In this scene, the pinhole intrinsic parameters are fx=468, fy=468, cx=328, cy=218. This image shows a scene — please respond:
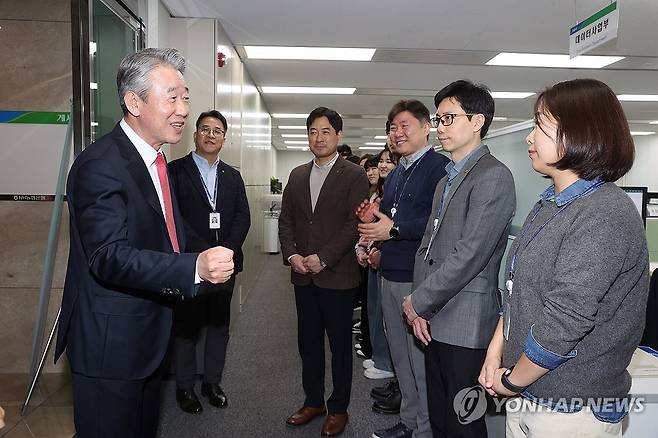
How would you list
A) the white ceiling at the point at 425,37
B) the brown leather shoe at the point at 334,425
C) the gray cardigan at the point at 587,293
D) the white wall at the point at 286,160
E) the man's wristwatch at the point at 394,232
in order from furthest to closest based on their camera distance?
the white wall at the point at 286,160
the white ceiling at the point at 425,37
the brown leather shoe at the point at 334,425
the man's wristwatch at the point at 394,232
the gray cardigan at the point at 587,293

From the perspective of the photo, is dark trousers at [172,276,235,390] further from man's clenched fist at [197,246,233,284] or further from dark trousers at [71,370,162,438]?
man's clenched fist at [197,246,233,284]

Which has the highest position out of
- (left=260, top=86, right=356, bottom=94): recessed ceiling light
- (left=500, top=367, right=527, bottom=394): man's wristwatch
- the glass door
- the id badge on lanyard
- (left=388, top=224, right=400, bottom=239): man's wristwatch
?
(left=260, top=86, right=356, bottom=94): recessed ceiling light

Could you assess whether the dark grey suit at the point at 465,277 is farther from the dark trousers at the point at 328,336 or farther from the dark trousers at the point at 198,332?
the dark trousers at the point at 198,332

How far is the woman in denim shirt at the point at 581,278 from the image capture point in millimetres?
1119

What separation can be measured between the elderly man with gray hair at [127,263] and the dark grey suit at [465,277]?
0.89m

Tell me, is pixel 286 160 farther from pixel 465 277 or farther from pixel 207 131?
pixel 465 277

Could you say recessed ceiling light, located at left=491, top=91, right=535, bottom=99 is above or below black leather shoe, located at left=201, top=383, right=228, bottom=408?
above

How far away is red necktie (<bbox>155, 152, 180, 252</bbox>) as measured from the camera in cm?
154

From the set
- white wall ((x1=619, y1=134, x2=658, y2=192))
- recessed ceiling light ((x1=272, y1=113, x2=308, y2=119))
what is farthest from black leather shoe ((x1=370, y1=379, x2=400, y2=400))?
Answer: white wall ((x1=619, y1=134, x2=658, y2=192))

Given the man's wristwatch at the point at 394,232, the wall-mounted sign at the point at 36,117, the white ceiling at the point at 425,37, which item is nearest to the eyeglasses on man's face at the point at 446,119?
the man's wristwatch at the point at 394,232

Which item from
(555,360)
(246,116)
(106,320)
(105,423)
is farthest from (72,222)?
(246,116)

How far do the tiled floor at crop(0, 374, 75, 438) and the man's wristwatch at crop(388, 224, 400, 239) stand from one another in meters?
2.11

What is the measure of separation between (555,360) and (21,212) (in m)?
3.40

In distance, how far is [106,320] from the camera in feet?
4.45
